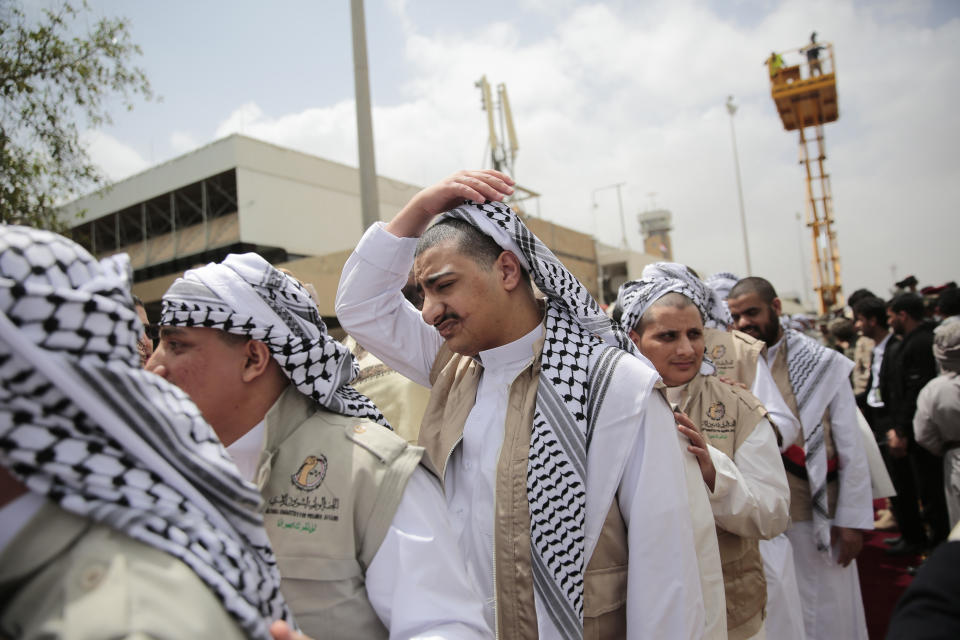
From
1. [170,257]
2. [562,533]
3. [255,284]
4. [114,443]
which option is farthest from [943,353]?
[170,257]

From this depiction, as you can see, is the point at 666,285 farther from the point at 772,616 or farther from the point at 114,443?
the point at 114,443

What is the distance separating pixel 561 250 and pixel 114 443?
25026 millimetres

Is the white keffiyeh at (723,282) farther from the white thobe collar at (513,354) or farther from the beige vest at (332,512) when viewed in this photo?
the beige vest at (332,512)

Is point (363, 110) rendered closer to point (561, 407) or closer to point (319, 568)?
point (561, 407)

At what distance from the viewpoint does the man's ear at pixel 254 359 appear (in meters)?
1.60

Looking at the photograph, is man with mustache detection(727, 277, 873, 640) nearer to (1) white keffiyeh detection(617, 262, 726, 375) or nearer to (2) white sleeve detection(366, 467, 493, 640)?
(1) white keffiyeh detection(617, 262, 726, 375)

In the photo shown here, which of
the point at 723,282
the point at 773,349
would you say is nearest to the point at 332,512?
the point at 773,349

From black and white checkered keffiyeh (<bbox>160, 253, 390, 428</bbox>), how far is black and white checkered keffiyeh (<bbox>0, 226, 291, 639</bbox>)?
674 millimetres

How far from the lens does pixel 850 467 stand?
133 inches

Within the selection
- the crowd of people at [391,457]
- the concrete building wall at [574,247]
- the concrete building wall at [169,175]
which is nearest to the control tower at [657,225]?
the concrete building wall at [574,247]

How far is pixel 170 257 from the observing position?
22.0 m

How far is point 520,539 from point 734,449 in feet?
4.27

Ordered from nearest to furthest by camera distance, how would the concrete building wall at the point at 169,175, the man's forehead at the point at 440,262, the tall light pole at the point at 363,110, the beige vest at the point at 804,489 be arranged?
the man's forehead at the point at 440,262 → the beige vest at the point at 804,489 → the tall light pole at the point at 363,110 → the concrete building wall at the point at 169,175

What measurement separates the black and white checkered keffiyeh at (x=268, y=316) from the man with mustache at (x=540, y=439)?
13.9 inches
